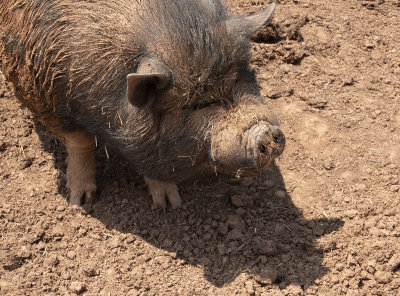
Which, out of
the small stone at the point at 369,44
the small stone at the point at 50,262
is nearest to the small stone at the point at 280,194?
the small stone at the point at 50,262

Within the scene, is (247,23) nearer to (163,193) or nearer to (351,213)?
(163,193)

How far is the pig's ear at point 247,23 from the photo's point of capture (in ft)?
14.8

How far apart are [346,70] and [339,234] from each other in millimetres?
2192

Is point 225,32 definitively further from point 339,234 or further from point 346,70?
point 346,70

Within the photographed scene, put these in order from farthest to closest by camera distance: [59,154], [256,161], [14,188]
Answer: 1. [59,154]
2. [14,188]
3. [256,161]

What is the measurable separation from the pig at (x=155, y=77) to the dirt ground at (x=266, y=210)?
2.44 feet

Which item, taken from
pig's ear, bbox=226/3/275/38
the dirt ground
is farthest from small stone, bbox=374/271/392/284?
pig's ear, bbox=226/3/275/38

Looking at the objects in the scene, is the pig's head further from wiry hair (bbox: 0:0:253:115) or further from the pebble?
the pebble

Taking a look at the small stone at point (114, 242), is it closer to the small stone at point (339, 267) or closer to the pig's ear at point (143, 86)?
the pig's ear at point (143, 86)

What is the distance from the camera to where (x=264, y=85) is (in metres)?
6.56

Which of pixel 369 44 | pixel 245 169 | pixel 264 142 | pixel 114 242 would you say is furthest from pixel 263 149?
pixel 369 44

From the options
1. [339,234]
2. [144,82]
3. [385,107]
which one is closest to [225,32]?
[144,82]

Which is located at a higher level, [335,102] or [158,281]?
[335,102]

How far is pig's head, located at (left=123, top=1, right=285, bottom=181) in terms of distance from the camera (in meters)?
4.20
